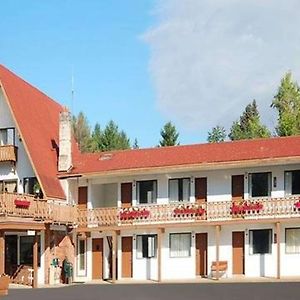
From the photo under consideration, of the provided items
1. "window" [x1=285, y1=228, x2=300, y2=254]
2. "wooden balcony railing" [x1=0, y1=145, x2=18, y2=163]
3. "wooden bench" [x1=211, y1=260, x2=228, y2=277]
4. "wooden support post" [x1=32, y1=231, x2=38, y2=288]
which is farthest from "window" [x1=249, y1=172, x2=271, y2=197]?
"wooden balcony railing" [x1=0, y1=145, x2=18, y2=163]

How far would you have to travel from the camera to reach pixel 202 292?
23.7 meters

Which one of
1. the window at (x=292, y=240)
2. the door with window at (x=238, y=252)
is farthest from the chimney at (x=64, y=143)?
the window at (x=292, y=240)

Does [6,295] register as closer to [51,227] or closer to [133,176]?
[51,227]

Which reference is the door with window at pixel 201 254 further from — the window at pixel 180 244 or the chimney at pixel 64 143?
the chimney at pixel 64 143

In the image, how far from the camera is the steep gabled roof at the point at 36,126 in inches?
1281

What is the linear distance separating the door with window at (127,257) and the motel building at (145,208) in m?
0.05

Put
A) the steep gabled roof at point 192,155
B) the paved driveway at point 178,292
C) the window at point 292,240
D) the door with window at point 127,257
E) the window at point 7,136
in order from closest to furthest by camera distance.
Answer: the paved driveway at point 178,292 → the window at point 292,240 → the steep gabled roof at point 192,155 → the door with window at point 127,257 → the window at point 7,136

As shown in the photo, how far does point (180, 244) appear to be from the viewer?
3291cm

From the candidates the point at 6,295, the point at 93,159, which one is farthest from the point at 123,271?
the point at 6,295

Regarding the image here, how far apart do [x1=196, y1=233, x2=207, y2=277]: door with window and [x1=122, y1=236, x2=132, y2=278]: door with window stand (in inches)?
139

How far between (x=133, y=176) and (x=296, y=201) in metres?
8.35

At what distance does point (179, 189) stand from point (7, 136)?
9.35 m

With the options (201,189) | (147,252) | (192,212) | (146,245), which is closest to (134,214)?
→ (146,245)

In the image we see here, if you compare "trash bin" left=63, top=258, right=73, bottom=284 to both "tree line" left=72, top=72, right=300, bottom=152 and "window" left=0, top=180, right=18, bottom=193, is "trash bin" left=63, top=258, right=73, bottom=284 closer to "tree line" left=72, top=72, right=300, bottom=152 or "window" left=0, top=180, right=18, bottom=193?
"window" left=0, top=180, right=18, bottom=193
